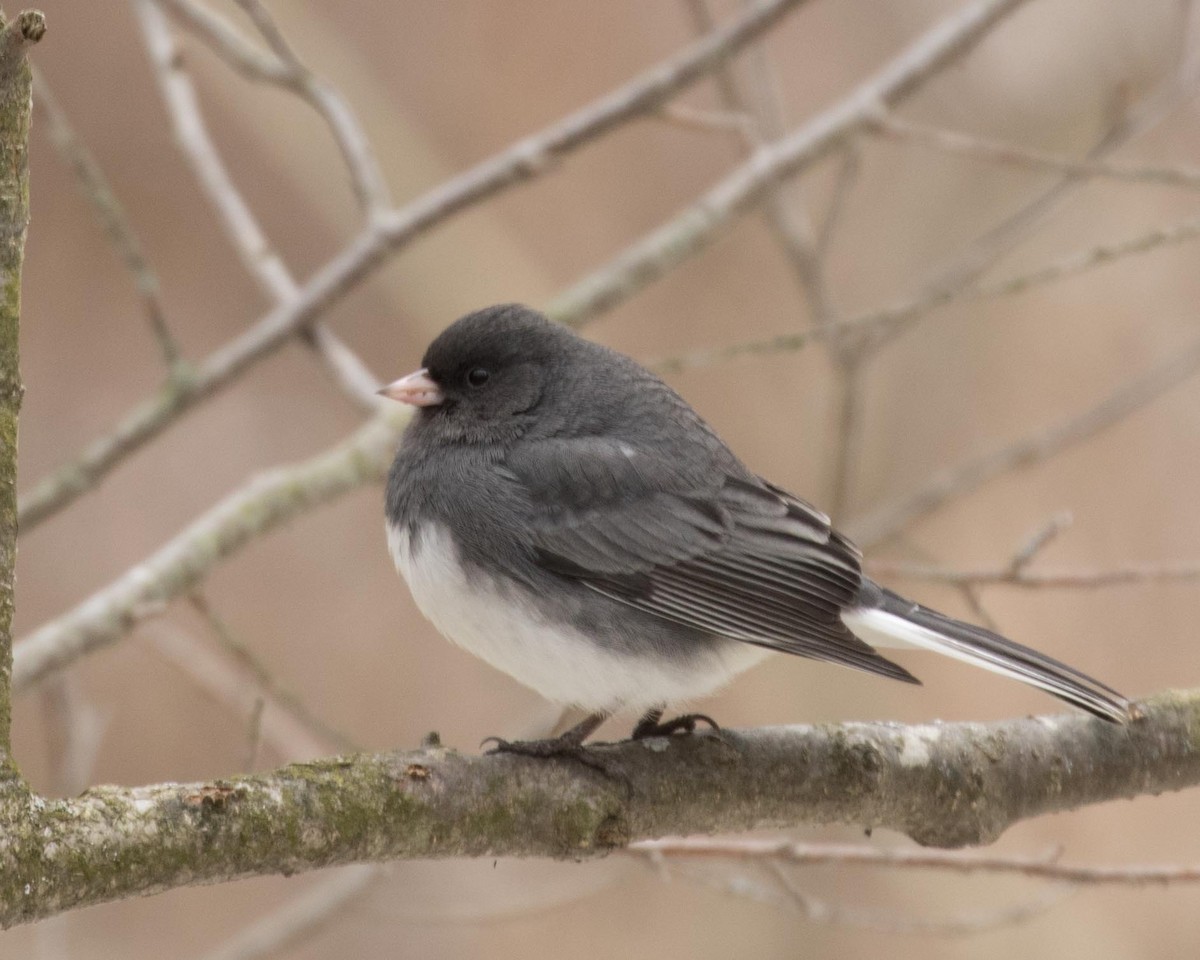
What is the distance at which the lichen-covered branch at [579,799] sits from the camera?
1269mm

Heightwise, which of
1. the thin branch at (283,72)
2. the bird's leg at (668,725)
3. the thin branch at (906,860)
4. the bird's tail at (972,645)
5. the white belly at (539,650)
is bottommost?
the thin branch at (906,860)

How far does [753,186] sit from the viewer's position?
3018 millimetres

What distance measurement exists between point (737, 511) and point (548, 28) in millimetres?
3324

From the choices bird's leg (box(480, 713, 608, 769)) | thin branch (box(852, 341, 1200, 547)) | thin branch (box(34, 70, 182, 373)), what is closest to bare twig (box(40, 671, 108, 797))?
thin branch (box(34, 70, 182, 373))

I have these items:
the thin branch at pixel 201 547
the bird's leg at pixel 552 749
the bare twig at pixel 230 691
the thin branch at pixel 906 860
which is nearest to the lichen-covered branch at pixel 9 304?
the bird's leg at pixel 552 749

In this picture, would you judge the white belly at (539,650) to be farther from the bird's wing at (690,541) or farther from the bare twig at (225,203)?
the bare twig at (225,203)

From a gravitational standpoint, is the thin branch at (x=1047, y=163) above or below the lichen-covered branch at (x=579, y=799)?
above

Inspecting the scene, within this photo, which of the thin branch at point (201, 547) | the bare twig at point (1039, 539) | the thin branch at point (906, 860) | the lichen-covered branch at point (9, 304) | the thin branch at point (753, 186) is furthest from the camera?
the thin branch at point (753, 186)

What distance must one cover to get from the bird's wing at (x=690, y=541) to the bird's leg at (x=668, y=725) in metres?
0.14

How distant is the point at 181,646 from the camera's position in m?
3.08

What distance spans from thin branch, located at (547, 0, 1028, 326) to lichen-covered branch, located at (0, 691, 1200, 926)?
1336 mm

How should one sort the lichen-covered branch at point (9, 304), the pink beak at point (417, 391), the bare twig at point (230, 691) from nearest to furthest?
the lichen-covered branch at point (9, 304) < the pink beak at point (417, 391) < the bare twig at point (230, 691)

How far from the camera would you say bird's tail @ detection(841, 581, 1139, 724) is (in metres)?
1.95

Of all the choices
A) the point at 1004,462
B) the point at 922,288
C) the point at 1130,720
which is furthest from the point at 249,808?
the point at 922,288
